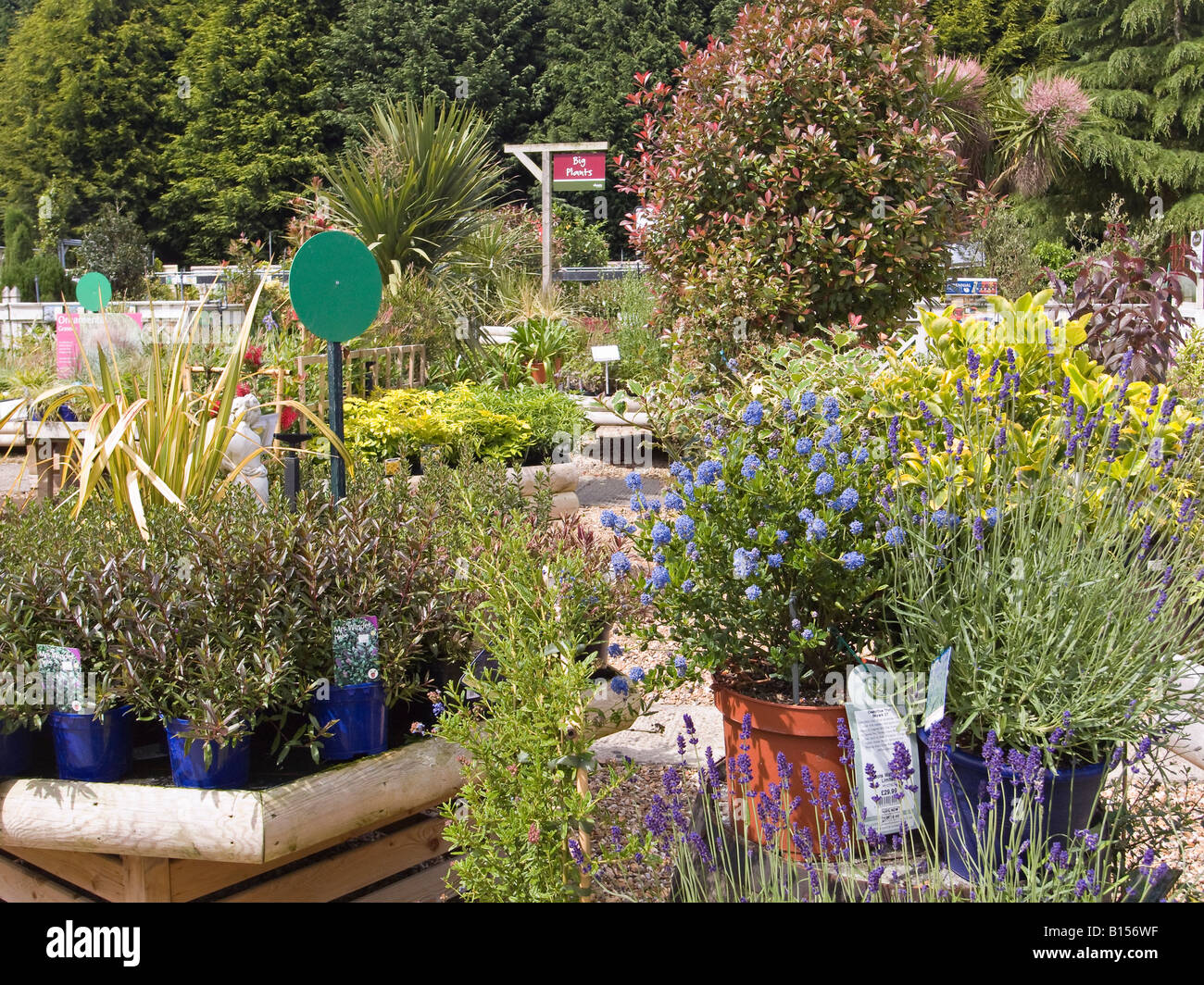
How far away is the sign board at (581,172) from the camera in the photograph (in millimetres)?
11095

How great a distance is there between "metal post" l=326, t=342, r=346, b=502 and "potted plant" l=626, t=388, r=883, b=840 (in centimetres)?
86

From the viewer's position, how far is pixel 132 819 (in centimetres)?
191

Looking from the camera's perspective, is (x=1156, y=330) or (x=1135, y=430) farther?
(x=1156, y=330)

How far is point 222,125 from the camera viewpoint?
28.6 m

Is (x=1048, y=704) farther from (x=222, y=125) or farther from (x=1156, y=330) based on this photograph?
(x=222, y=125)

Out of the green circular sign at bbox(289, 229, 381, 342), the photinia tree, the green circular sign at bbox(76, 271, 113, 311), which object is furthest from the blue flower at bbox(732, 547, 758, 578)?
the green circular sign at bbox(76, 271, 113, 311)

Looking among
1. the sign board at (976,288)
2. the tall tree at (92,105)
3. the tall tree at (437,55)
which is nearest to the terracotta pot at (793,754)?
the sign board at (976,288)

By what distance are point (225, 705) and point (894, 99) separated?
383 cm

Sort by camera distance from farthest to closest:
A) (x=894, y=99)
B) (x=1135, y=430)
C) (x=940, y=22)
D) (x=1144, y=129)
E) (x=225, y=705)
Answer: (x=940, y=22) < (x=1144, y=129) < (x=894, y=99) < (x=1135, y=430) < (x=225, y=705)

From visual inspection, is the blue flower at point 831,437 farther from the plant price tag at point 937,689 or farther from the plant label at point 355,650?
the plant label at point 355,650

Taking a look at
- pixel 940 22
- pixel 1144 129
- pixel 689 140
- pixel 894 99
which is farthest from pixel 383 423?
pixel 940 22

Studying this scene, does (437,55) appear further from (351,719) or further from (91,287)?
(351,719)

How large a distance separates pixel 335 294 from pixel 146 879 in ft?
4.75

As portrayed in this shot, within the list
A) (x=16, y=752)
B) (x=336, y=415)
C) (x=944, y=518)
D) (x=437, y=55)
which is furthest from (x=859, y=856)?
(x=437, y=55)
